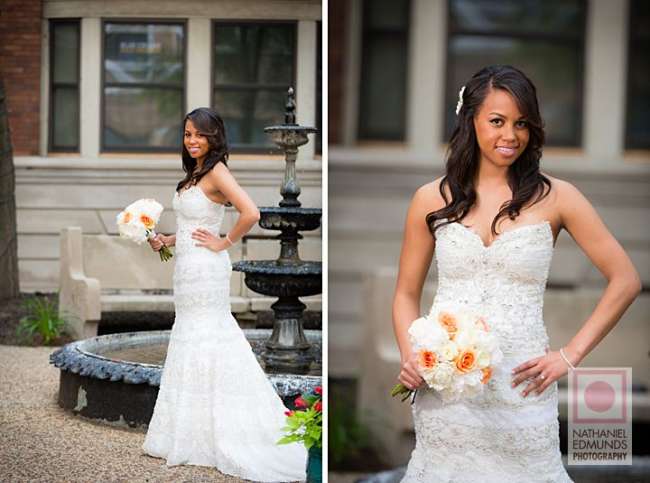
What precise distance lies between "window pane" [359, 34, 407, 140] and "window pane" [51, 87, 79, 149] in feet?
3.28

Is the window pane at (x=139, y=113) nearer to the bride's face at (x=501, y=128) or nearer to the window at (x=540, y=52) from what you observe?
the window at (x=540, y=52)

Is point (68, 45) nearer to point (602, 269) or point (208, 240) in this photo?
point (208, 240)

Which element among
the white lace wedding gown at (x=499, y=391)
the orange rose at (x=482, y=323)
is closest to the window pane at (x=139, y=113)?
the white lace wedding gown at (x=499, y=391)

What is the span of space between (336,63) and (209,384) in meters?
1.13

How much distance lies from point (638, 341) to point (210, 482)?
4.65 ft

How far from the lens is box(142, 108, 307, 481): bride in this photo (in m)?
2.87

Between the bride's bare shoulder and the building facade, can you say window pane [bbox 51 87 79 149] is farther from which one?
the bride's bare shoulder

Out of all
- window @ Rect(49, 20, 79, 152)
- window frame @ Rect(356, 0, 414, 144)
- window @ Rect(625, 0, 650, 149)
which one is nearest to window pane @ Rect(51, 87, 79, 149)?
window @ Rect(49, 20, 79, 152)

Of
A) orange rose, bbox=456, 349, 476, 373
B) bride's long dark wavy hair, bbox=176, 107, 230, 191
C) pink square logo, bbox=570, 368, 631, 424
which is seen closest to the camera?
orange rose, bbox=456, 349, 476, 373

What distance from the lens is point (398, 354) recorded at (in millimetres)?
2795

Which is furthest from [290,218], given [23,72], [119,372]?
[23,72]

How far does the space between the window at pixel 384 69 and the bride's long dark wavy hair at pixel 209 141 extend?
0.58 metres

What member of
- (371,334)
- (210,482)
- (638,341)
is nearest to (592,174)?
(638,341)

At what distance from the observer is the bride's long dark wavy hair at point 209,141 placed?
2891 mm
